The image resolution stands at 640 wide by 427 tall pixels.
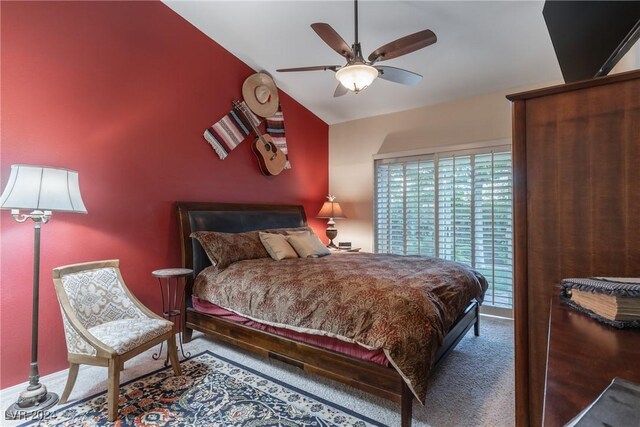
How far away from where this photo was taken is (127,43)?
112 inches

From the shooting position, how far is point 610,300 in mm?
729

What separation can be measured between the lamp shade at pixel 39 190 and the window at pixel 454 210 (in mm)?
3887

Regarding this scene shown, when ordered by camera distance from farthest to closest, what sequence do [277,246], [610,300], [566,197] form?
[277,246] → [566,197] → [610,300]

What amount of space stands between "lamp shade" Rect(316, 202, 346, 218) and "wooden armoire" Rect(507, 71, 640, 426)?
3.95m

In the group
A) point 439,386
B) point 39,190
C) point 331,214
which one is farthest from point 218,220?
point 439,386

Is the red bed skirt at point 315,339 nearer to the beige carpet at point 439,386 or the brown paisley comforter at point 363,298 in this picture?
the brown paisley comforter at point 363,298

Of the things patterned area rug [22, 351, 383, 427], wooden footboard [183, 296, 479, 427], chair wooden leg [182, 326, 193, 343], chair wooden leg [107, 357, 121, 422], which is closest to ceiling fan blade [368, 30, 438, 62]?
wooden footboard [183, 296, 479, 427]

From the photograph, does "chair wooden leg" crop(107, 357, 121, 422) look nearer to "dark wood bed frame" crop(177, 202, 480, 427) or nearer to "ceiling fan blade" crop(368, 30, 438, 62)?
"dark wood bed frame" crop(177, 202, 480, 427)

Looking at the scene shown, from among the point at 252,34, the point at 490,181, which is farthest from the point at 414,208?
the point at 252,34

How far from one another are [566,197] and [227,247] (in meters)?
2.75

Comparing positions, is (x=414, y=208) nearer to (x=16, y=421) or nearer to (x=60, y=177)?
(x=60, y=177)

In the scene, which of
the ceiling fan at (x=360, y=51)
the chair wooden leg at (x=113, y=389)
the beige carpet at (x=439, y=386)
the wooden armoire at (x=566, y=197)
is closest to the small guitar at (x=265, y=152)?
the ceiling fan at (x=360, y=51)

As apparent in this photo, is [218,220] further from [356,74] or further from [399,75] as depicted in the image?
[399,75]

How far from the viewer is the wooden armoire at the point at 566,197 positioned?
2.73ft
